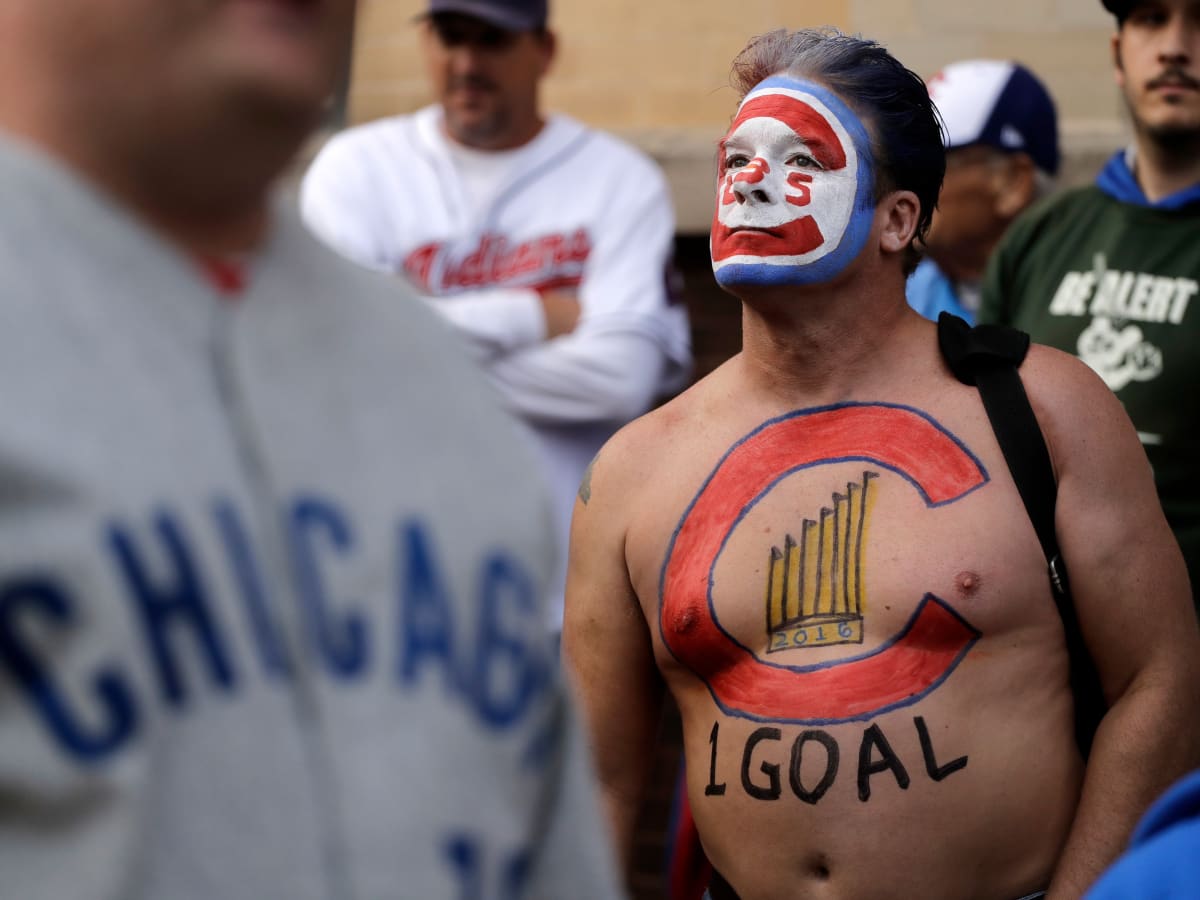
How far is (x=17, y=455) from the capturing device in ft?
3.71

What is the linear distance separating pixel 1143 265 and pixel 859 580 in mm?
1659

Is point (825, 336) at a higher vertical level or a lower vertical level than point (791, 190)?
lower

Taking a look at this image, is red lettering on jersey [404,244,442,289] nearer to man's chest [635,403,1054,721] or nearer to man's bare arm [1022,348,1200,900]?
man's chest [635,403,1054,721]

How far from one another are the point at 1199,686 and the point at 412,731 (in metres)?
1.92

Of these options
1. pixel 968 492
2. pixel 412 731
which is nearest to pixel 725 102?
pixel 968 492

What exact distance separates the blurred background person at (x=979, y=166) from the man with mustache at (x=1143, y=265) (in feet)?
1.40

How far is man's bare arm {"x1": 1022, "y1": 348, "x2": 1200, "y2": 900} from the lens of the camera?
2744 millimetres

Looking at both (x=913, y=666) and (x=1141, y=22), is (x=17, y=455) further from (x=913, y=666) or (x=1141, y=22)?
(x=1141, y=22)

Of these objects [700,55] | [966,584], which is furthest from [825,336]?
[700,55]

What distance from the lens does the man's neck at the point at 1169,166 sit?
13.6ft

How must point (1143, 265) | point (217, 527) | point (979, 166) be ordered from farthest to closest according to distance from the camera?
point (979, 166) < point (1143, 265) < point (217, 527)

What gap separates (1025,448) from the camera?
2799mm

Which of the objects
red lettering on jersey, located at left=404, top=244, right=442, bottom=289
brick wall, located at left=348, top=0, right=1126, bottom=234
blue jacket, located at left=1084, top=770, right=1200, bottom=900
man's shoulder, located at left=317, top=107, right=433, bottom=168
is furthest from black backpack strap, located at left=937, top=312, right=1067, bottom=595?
brick wall, located at left=348, top=0, right=1126, bottom=234

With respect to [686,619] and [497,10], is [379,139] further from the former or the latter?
[686,619]
